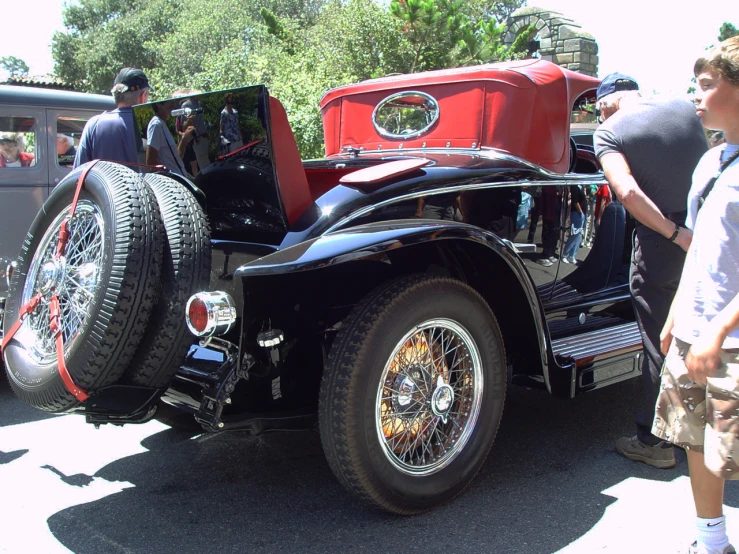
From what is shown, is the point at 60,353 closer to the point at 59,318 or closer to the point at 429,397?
the point at 59,318

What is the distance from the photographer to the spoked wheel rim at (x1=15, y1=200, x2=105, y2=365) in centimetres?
254

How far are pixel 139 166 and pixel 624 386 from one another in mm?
3185

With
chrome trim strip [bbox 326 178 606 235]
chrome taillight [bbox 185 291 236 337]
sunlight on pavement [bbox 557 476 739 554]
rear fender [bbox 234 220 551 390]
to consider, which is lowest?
sunlight on pavement [bbox 557 476 739 554]

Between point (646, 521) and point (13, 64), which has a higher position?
point (13, 64)

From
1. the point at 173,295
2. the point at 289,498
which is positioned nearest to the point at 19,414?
the point at 289,498

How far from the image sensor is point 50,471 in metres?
3.13

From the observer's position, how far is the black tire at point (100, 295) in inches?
91.5

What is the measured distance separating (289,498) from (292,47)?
796 inches

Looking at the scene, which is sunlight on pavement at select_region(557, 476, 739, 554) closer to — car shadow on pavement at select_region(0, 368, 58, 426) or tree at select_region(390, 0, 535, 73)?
car shadow on pavement at select_region(0, 368, 58, 426)

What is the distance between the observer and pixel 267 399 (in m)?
2.67

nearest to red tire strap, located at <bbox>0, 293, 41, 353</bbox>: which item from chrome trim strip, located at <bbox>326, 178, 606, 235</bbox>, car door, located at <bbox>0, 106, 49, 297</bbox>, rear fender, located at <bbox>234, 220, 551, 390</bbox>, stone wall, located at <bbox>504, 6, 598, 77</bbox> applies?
rear fender, located at <bbox>234, 220, 551, 390</bbox>

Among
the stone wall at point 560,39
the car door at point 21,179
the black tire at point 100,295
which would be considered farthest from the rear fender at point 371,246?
the stone wall at point 560,39

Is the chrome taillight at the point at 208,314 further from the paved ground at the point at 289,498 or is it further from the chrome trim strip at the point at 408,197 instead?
the paved ground at the point at 289,498

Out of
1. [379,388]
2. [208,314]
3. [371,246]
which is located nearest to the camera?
[208,314]
